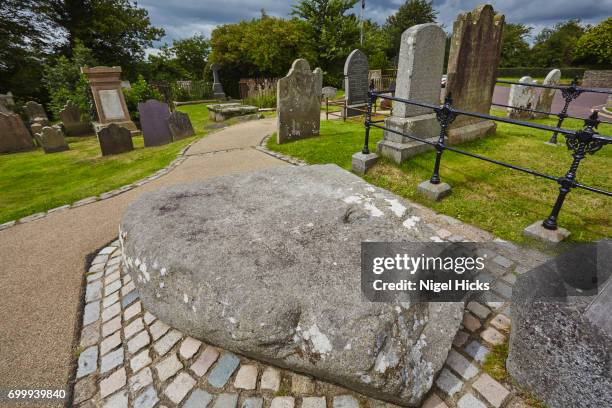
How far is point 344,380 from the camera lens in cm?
158

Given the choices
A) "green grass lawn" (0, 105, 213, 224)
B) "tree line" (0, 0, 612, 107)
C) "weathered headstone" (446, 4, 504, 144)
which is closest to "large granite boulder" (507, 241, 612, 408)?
"weathered headstone" (446, 4, 504, 144)

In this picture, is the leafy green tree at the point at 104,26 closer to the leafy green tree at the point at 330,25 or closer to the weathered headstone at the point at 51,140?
the leafy green tree at the point at 330,25

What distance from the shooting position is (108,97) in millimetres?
10781

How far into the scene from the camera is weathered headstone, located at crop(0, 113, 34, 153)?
977 cm

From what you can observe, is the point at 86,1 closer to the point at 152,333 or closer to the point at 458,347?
the point at 152,333

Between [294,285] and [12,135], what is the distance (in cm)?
1331

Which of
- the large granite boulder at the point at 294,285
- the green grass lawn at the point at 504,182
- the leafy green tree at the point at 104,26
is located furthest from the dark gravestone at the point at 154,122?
the leafy green tree at the point at 104,26

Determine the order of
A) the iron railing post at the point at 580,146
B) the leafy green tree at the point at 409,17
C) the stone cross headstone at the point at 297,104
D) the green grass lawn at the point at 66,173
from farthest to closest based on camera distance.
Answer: the leafy green tree at the point at 409,17, the stone cross headstone at the point at 297,104, the green grass lawn at the point at 66,173, the iron railing post at the point at 580,146

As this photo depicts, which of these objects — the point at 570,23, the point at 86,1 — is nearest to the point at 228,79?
the point at 86,1

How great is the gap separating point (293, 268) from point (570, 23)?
6938cm

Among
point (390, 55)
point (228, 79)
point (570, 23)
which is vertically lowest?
point (228, 79)

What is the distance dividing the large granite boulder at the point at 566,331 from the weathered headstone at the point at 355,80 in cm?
978

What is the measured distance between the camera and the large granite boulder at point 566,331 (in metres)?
1.32

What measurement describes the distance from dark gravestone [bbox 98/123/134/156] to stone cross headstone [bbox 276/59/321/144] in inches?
185
